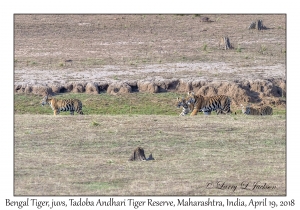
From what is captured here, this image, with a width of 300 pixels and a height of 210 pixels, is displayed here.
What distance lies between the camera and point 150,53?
125 feet

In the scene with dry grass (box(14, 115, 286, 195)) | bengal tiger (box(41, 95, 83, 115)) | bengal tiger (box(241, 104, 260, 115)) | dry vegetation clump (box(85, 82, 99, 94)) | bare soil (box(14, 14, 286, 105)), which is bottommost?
dry grass (box(14, 115, 286, 195))

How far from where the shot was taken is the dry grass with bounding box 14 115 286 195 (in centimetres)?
1711

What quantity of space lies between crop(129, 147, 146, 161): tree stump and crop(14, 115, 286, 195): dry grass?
173 mm

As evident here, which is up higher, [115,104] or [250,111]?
[115,104]

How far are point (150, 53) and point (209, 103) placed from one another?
10.7m

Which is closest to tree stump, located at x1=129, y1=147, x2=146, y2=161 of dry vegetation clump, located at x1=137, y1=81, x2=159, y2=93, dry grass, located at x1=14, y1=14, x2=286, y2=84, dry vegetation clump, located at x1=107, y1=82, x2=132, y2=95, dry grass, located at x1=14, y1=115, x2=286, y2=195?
dry grass, located at x1=14, y1=115, x2=286, y2=195

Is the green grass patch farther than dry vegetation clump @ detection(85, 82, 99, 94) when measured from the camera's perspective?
No

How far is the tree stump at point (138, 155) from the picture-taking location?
63.4ft

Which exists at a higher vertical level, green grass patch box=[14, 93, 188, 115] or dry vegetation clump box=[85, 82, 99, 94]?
dry vegetation clump box=[85, 82, 99, 94]

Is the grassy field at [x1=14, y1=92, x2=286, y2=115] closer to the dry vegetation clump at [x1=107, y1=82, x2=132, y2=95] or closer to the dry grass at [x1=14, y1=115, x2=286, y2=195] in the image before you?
the dry vegetation clump at [x1=107, y1=82, x2=132, y2=95]

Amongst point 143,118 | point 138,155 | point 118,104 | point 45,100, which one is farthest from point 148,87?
point 138,155

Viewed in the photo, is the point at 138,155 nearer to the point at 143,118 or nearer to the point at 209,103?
the point at 143,118

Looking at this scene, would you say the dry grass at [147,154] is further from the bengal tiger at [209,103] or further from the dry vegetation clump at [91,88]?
the dry vegetation clump at [91,88]
